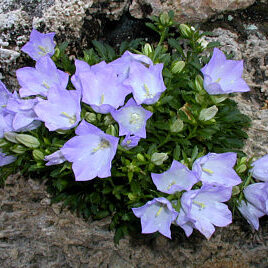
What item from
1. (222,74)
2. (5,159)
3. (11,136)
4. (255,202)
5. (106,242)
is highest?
(222,74)

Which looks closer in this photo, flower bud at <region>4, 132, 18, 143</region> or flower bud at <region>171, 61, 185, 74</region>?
flower bud at <region>4, 132, 18, 143</region>

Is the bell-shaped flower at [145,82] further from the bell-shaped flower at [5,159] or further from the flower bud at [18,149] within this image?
the bell-shaped flower at [5,159]

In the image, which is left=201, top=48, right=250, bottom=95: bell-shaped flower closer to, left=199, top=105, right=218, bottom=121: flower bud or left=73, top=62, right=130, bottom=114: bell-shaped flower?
left=199, top=105, right=218, bottom=121: flower bud

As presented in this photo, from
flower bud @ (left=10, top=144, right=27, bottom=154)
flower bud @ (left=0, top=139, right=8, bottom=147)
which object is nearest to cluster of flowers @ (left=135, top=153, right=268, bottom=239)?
flower bud @ (left=10, top=144, right=27, bottom=154)

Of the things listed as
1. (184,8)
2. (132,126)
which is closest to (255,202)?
(132,126)

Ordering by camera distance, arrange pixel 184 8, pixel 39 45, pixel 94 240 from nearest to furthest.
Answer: pixel 39 45, pixel 94 240, pixel 184 8

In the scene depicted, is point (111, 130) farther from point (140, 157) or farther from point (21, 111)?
point (21, 111)
